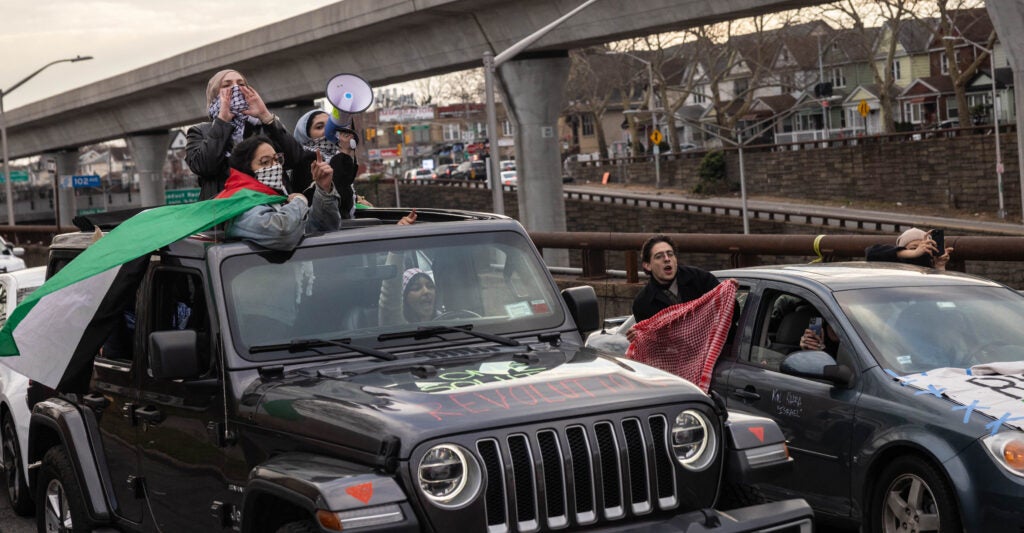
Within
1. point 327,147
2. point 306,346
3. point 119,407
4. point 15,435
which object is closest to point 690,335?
point 327,147

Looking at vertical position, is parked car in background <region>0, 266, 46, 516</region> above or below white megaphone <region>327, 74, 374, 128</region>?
below

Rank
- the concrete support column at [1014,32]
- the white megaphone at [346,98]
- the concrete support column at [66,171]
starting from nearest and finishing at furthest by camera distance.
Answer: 1. the white megaphone at [346,98]
2. the concrete support column at [1014,32]
3. the concrete support column at [66,171]

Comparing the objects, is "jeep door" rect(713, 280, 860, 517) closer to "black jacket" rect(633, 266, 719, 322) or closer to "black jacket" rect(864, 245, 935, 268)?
"black jacket" rect(633, 266, 719, 322)

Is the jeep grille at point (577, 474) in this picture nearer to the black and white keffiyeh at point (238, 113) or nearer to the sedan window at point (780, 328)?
the sedan window at point (780, 328)

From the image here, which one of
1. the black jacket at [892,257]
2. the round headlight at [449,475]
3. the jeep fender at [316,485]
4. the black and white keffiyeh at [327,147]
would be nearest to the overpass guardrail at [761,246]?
the black jacket at [892,257]

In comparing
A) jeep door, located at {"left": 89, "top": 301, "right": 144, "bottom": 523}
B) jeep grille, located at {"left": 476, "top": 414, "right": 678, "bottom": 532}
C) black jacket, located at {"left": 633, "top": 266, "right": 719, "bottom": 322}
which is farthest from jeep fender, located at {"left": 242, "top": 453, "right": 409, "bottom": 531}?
black jacket, located at {"left": 633, "top": 266, "right": 719, "bottom": 322}

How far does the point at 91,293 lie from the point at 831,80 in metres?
104

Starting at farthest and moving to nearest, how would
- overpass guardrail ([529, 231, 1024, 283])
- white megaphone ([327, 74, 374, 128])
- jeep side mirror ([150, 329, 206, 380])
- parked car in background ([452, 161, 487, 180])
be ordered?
parked car in background ([452, 161, 487, 180])
overpass guardrail ([529, 231, 1024, 283])
white megaphone ([327, 74, 374, 128])
jeep side mirror ([150, 329, 206, 380])

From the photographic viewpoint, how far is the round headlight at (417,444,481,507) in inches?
180

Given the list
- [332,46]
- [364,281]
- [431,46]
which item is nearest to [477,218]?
[364,281]

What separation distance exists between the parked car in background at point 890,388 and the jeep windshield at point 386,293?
1.82 m

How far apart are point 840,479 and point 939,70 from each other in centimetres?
10034

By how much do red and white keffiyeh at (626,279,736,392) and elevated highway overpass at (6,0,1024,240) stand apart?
1308 cm

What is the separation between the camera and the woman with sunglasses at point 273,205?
5.85m
